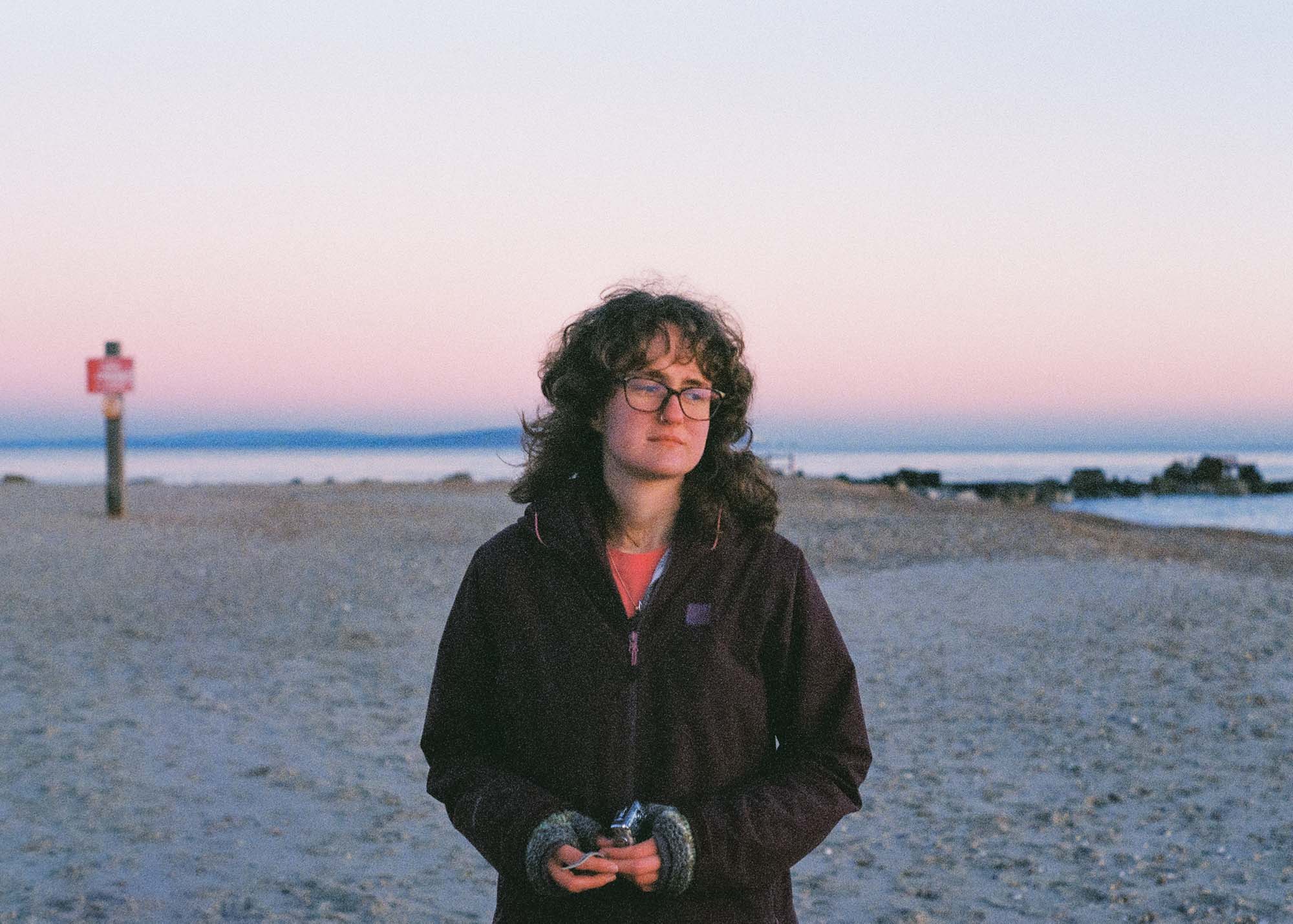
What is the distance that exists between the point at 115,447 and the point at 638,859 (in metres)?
16.0

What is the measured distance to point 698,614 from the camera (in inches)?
78.0

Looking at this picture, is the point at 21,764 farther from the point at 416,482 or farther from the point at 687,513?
the point at 416,482

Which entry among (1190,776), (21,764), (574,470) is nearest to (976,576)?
(1190,776)

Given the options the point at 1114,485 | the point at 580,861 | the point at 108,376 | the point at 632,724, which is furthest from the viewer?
the point at 1114,485

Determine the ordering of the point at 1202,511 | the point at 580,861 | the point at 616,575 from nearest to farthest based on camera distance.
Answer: the point at 580,861, the point at 616,575, the point at 1202,511

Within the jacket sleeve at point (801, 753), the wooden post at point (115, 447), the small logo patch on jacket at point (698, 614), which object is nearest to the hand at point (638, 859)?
the jacket sleeve at point (801, 753)

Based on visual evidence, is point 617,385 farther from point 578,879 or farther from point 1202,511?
point 1202,511

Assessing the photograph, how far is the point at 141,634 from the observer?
26.0ft

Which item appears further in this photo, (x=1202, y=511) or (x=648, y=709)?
(x=1202, y=511)

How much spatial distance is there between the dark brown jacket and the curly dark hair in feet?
0.30

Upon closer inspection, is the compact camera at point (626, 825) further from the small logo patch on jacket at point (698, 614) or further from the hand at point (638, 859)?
the small logo patch on jacket at point (698, 614)

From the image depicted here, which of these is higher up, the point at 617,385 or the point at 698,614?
the point at 617,385

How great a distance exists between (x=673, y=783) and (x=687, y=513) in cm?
49

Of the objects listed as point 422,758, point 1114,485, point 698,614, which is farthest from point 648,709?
point 1114,485
